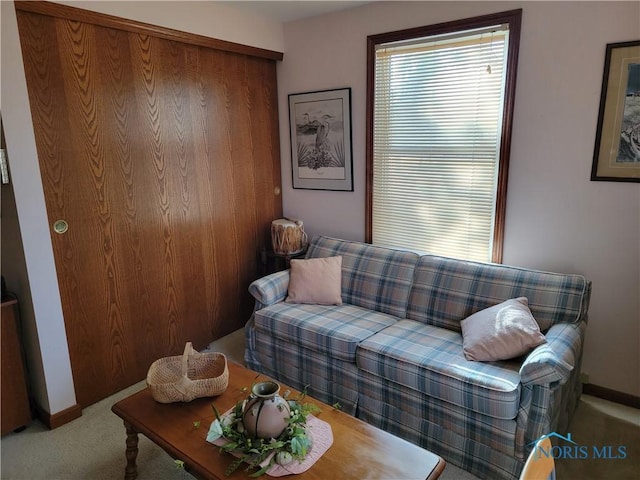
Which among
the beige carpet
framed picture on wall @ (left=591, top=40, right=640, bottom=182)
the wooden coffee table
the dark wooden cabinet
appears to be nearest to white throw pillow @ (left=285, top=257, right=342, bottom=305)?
the wooden coffee table

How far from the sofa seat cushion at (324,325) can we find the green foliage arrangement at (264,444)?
801mm

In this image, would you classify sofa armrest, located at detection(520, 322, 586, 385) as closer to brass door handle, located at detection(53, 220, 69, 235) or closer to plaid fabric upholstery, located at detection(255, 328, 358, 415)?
plaid fabric upholstery, located at detection(255, 328, 358, 415)

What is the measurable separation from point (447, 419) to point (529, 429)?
35cm

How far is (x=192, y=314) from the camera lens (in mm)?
3129

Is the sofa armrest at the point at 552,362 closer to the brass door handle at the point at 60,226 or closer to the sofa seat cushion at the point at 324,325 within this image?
the sofa seat cushion at the point at 324,325

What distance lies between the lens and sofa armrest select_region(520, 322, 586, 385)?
5.85 ft

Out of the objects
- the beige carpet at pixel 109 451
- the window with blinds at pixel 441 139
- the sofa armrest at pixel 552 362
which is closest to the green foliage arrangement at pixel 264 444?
the beige carpet at pixel 109 451

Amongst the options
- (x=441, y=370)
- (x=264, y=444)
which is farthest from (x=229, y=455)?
(x=441, y=370)

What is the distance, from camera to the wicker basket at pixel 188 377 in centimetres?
178

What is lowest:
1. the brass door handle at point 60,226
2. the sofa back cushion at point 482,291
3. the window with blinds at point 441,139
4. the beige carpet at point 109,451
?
the beige carpet at point 109,451

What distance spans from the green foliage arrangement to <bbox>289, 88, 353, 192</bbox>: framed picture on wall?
6.93ft

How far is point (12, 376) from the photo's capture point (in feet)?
7.45

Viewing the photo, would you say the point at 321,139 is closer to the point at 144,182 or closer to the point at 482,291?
the point at 144,182

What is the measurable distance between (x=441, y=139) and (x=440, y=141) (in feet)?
0.05
